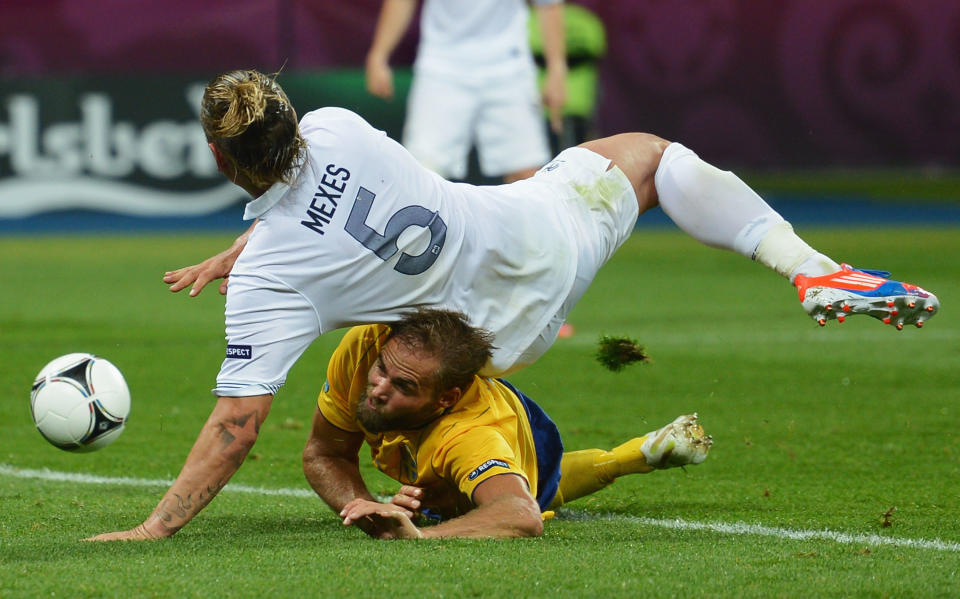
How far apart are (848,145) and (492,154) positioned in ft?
35.2

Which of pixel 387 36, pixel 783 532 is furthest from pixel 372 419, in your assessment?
pixel 387 36

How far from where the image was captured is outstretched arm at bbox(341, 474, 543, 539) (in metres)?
4.04

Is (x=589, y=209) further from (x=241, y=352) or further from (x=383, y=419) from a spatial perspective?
(x=241, y=352)

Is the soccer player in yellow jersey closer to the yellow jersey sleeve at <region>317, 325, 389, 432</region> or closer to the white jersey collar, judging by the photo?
the yellow jersey sleeve at <region>317, 325, 389, 432</region>

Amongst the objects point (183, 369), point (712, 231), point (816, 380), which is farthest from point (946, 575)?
point (183, 369)

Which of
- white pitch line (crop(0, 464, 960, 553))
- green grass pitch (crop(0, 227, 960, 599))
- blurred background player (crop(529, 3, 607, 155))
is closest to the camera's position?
green grass pitch (crop(0, 227, 960, 599))

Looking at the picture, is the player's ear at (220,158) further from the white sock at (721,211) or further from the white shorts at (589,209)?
the white sock at (721,211)

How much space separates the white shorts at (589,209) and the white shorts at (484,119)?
4.40 m

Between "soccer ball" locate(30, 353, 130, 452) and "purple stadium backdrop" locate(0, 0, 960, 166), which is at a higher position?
"purple stadium backdrop" locate(0, 0, 960, 166)

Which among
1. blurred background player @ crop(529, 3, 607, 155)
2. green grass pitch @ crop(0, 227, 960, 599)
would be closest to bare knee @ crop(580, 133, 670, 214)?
green grass pitch @ crop(0, 227, 960, 599)

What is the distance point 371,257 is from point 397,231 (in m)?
0.11

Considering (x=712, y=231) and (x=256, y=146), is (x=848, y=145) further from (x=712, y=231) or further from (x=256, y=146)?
(x=256, y=146)

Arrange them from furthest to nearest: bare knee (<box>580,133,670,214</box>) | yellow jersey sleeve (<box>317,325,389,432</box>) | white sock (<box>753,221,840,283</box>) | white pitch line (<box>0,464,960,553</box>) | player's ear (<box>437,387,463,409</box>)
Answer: bare knee (<box>580,133,670,214</box>) → white sock (<box>753,221,840,283</box>) → yellow jersey sleeve (<box>317,325,389,432</box>) → player's ear (<box>437,387,463,409</box>) → white pitch line (<box>0,464,960,553</box>)

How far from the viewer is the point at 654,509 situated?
4777mm
